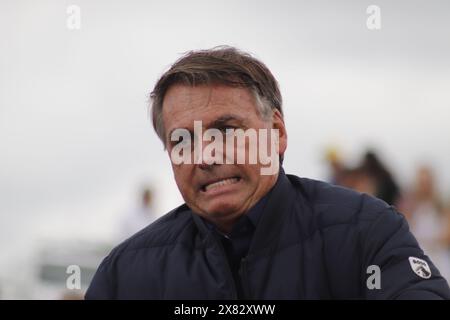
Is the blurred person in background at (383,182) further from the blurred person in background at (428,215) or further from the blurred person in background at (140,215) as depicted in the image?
the blurred person in background at (140,215)

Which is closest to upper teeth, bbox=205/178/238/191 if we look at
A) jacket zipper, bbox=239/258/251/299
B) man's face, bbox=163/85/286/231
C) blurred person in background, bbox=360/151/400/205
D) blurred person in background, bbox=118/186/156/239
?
man's face, bbox=163/85/286/231

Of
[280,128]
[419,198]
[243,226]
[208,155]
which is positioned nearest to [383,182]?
[419,198]

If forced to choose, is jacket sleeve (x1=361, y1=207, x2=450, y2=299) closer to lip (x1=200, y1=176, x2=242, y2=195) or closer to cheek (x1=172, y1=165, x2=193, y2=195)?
lip (x1=200, y1=176, x2=242, y2=195)

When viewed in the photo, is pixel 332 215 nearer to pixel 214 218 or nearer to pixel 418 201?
pixel 214 218

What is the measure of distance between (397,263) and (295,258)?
11.4 inches

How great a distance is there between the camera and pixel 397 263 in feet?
9.48

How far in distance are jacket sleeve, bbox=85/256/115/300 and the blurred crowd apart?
385cm

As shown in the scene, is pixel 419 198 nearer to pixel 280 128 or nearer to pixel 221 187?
pixel 280 128

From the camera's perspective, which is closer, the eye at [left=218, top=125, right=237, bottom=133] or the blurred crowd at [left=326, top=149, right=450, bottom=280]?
the eye at [left=218, top=125, right=237, bottom=133]

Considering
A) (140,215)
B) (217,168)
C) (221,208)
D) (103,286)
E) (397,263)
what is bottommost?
(140,215)

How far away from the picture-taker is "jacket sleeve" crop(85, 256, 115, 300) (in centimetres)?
318

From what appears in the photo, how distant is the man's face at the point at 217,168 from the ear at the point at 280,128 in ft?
0.50

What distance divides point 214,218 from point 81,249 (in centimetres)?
742
